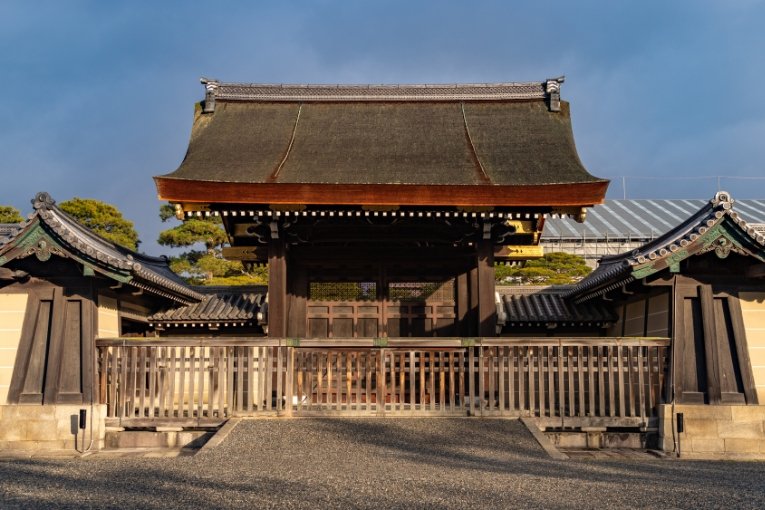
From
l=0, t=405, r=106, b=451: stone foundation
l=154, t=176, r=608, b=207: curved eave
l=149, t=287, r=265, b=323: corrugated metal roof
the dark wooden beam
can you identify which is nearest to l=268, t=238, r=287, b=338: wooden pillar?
l=154, t=176, r=608, b=207: curved eave

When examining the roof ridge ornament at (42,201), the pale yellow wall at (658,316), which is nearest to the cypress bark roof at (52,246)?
the roof ridge ornament at (42,201)

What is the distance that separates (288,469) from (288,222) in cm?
564

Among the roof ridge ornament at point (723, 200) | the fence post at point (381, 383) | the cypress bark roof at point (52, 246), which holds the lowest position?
the fence post at point (381, 383)

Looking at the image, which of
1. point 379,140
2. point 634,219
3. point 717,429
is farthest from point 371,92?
point 634,219

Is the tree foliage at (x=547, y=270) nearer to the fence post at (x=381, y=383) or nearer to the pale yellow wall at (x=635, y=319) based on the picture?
the pale yellow wall at (x=635, y=319)

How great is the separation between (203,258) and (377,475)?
22063 millimetres

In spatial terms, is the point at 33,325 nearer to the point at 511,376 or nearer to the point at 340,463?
the point at 340,463

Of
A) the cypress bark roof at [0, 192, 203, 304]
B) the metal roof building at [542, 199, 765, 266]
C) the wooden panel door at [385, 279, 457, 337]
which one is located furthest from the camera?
the metal roof building at [542, 199, 765, 266]

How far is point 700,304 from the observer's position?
11.7m

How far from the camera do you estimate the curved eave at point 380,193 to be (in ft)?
40.7

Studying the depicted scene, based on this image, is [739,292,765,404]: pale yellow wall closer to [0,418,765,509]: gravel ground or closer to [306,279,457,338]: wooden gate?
[0,418,765,509]: gravel ground

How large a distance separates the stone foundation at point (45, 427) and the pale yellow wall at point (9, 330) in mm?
532

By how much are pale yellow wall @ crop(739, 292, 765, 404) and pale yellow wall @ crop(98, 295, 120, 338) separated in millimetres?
10821

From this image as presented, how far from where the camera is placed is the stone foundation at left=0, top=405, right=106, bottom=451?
11.2 meters
